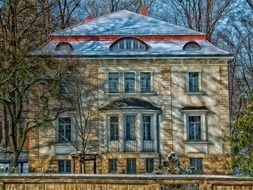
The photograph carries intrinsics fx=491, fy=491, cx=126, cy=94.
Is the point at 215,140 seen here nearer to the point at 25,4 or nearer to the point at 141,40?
the point at 141,40

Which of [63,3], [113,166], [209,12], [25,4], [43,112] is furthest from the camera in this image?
[209,12]

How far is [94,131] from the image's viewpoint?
1234 inches

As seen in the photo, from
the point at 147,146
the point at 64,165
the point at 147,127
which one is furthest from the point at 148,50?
the point at 64,165

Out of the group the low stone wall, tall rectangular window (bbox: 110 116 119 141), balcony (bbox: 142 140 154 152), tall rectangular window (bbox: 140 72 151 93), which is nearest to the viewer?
the low stone wall

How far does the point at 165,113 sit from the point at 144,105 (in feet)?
5.30

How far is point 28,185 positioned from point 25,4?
14330 mm

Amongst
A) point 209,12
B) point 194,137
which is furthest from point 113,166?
point 209,12

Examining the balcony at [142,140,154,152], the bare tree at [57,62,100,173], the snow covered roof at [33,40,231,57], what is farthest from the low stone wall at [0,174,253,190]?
the snow covered roof at [33,40,231,57]

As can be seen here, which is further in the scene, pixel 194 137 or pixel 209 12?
pixel 209 12

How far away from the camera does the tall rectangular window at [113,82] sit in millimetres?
31672

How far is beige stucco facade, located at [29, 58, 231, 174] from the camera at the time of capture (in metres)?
30.9

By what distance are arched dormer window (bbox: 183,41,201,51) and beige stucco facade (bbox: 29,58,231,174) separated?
85 cm

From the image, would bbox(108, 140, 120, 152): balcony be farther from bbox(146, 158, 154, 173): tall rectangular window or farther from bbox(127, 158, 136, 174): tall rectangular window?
bbox(146, 158, 154, 173): tall rectangular window

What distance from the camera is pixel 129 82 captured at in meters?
31.7
